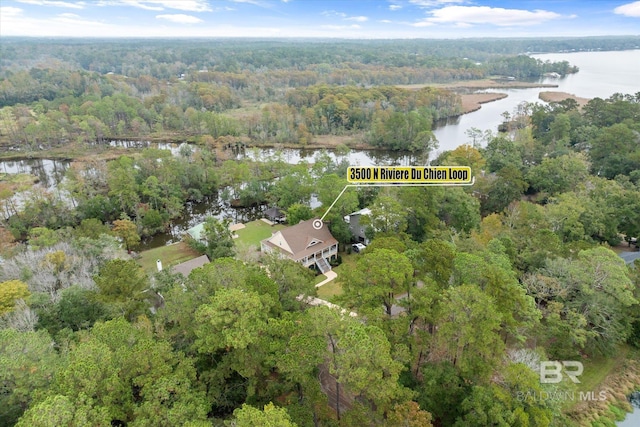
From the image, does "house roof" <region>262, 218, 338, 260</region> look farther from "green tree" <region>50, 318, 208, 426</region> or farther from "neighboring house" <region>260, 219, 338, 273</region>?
"green tree" <region>50, 318, 208, 426</region>

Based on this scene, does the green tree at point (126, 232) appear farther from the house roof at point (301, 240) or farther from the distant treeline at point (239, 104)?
the distant treeline at point (239, 104)

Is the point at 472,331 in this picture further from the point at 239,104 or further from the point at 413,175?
the point at 239,104

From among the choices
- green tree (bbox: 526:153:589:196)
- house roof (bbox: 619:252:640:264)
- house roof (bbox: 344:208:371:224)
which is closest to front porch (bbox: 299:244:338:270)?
house roof (bbox: 344:208:371:224)

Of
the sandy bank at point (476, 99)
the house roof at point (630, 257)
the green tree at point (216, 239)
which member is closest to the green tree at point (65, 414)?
the green tree at point (216, 239)

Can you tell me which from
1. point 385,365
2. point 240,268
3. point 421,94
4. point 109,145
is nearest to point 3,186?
point 109,145

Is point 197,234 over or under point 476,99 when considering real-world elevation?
under

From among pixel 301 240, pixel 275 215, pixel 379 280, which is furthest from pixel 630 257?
pixel 275 215

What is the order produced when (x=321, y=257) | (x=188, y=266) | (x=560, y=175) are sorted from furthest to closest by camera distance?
(x=560, y=175), (x=321, y=257), (x=188, y=266)
